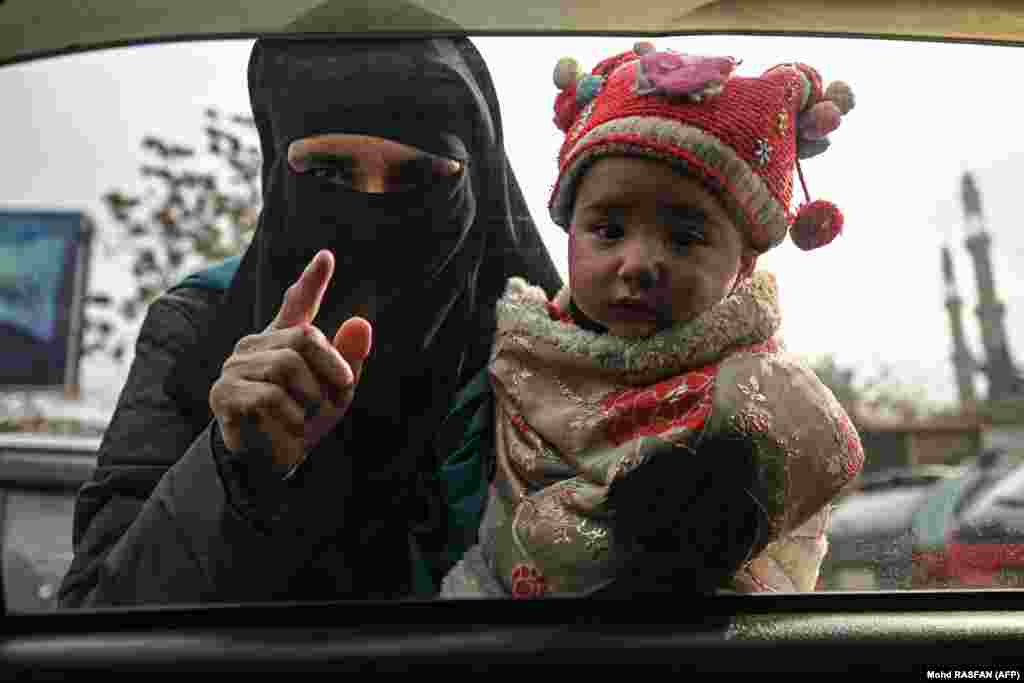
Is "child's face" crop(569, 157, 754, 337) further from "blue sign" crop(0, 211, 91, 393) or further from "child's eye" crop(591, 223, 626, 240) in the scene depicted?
"blue sign" crop(0, 211, 91, 393)

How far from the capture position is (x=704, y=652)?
1589 millimetres

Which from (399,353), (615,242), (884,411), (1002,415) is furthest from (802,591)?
(399,353)

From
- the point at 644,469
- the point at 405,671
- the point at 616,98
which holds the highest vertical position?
the point at 616,98

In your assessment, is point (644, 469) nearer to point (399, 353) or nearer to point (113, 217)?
point (399, 353)

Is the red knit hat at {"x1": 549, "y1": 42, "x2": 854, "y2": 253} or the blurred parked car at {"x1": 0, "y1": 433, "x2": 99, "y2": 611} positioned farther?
the blurred parked car at {"x1": 0, "y1": 433, "x2": 99, "y2": 611}

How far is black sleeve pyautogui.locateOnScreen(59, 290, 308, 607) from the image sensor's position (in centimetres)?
161

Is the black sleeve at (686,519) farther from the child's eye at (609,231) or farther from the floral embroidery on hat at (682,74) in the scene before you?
the floral embroidery on hat at (682,74)

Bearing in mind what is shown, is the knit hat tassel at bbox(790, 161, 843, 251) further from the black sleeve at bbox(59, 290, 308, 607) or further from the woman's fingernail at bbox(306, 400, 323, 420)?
the black sleeve at bbox(59, 290, 308, 607)

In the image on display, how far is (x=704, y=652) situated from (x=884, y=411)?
19.3 inches

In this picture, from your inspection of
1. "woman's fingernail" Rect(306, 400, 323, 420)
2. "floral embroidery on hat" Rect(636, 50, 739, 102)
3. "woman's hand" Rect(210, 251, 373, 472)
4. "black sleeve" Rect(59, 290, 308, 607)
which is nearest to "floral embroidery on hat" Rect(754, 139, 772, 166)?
"floral embroidery on hat" Rect(636, 50, 739, 102)

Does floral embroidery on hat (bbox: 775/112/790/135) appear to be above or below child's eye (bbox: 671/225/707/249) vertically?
above

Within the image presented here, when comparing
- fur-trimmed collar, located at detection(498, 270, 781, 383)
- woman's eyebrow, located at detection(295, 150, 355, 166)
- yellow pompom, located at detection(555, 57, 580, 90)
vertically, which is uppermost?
yellow pompom, located at detection(555, 57, 580, 90)

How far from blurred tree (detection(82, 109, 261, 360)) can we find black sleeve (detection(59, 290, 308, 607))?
0.16 ft

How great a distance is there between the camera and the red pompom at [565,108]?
1639mm
